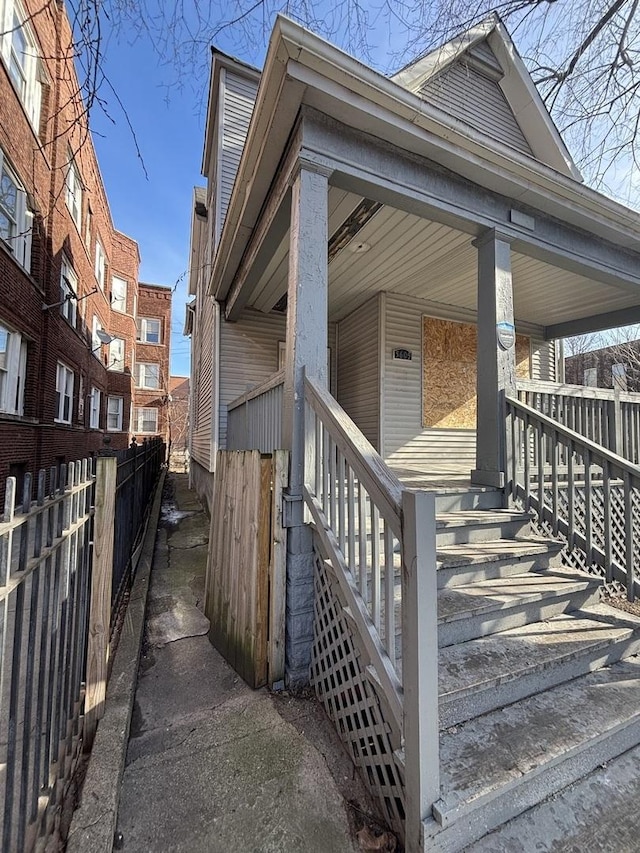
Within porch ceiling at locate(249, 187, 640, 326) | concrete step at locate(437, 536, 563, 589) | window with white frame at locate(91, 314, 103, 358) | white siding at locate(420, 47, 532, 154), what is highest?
white siding at locate(420, 47, 532, 154)

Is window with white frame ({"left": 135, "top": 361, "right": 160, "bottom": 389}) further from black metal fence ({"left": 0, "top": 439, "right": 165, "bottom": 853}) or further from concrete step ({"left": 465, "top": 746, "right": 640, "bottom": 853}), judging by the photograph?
concrete step ({"left": 465, "top": 746, "right": 640, "bottom": 853})

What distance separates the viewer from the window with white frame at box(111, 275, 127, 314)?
57.3 ft

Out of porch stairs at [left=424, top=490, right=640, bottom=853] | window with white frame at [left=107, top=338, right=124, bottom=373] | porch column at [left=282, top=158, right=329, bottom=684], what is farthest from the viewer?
window with white frame at [left=107, top=338, right=124, bottom=373]

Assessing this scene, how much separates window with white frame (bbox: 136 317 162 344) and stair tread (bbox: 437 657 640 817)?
71.9 ft

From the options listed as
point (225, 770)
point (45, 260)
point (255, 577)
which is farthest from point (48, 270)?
point (225, 770)

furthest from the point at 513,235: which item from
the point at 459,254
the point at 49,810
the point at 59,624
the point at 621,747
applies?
the point at 49,810

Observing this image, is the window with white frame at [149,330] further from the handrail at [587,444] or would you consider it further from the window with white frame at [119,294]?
the handrail at [587,444]

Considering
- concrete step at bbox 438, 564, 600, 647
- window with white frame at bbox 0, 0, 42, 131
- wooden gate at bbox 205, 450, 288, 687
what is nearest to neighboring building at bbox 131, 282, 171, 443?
window with white frame at bbox 0, 0, 42, 131

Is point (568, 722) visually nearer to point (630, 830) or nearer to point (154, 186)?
point (630, 830)

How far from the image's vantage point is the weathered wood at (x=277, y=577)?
100 inches

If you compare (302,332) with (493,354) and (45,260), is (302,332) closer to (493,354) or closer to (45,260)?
(493,354)

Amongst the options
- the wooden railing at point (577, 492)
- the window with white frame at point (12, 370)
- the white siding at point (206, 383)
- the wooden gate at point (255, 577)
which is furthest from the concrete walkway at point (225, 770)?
the window with white frame at point (12, 370)

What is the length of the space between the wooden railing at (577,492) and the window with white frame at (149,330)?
67.5 ft

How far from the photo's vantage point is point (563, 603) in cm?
272
